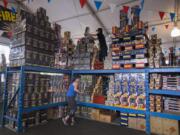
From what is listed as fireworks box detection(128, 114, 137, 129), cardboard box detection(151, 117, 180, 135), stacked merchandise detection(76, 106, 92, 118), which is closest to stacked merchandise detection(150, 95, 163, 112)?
cardboard box detection(151, 117, 180, 135)

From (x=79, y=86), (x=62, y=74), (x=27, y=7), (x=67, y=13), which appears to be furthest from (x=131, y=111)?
(x=27, y=7)

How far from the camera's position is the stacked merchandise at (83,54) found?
605 cm

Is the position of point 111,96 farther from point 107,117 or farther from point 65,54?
point 65,54

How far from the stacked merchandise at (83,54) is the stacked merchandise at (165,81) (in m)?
2.30

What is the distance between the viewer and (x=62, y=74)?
6.13 meters

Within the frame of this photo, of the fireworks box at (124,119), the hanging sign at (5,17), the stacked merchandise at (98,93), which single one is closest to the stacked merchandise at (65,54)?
the stacked merchandise at (98,93)

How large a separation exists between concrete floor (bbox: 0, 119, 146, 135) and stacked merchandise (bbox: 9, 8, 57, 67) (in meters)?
1.89

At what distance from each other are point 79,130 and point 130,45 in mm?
2889

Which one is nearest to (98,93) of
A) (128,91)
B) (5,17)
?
(128,91)

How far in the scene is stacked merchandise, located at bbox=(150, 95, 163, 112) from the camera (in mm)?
4387

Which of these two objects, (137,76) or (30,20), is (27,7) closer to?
(30,20)

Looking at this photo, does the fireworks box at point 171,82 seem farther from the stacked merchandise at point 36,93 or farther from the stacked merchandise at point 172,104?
the stacked merchandise at point 36,93

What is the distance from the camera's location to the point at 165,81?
14.6ft

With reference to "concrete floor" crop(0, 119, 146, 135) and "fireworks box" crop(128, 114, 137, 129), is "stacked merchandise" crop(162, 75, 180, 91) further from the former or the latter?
"concrete floor" crop(0, 119, 146, 135)
